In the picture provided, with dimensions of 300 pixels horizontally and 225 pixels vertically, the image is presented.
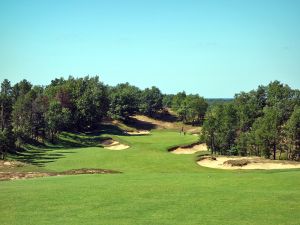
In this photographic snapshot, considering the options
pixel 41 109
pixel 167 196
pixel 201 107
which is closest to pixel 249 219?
pixel 167 196

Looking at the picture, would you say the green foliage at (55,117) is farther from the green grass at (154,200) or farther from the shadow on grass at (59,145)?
the green grass at (154,200)

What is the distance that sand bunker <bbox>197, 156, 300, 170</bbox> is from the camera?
2078 inches

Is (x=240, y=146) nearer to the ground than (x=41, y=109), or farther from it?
nearer to the ground

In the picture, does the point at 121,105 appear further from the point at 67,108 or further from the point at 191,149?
the point at 191,149

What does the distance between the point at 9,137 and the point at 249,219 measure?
194 ft


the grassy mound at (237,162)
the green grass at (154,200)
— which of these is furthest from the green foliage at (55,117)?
the green grass at (154,200)

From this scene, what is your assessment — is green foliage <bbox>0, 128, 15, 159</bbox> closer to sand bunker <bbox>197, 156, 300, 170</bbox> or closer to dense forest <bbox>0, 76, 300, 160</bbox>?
dense forest <bbox>0, 76, 300, 160</bbox>

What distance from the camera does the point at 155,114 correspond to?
164 meters

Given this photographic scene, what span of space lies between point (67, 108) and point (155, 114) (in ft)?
192

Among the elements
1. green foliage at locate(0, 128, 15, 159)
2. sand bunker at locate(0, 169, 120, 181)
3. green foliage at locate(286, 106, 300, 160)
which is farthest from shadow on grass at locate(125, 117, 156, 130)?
sand bunker at locate(0, 169, 120, 181)

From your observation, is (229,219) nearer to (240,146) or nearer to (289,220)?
(289,220)

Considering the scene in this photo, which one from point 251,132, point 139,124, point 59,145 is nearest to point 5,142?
point 59,145

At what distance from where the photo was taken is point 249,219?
23.7 metres

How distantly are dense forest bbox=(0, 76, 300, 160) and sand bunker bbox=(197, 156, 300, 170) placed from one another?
13.5 m
